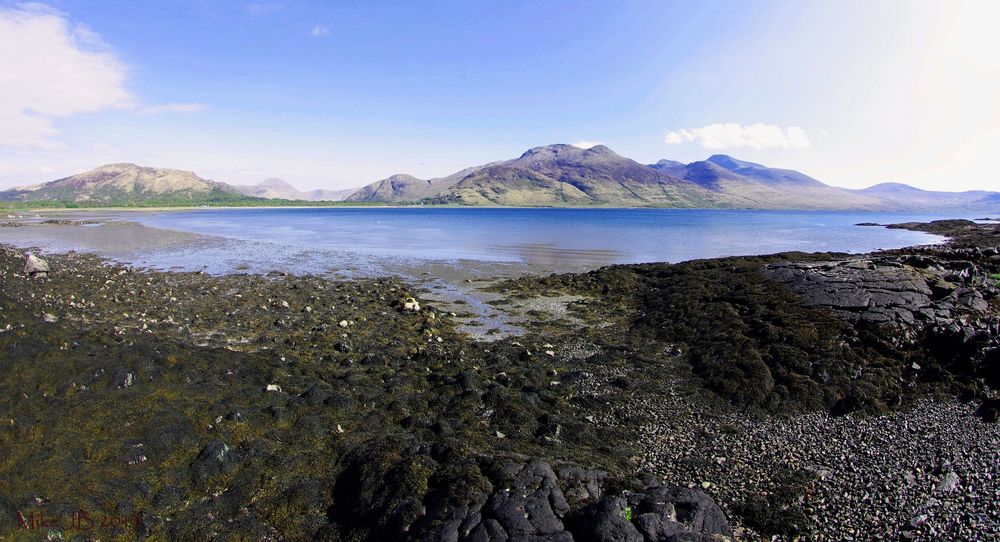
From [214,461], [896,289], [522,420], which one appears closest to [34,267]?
[214,461]

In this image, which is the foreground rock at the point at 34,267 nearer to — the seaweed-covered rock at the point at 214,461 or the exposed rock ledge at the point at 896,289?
the seaweed-covered rock at the point at 214,461

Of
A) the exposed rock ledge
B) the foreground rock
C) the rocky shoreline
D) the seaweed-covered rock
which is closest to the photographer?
the rocky shoreline

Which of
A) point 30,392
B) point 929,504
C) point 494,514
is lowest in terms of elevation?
point 929,504

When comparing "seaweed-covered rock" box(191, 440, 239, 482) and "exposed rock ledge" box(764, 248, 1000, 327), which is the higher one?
"exposed rock ledge" box(764, 248, 1000, 327)

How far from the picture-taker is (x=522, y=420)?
11.3 metres

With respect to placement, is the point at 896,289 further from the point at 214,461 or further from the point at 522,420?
the point at 214,461

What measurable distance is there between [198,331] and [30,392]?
8070 millimetres

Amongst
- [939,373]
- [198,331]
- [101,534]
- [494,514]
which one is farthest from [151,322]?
[939,373]

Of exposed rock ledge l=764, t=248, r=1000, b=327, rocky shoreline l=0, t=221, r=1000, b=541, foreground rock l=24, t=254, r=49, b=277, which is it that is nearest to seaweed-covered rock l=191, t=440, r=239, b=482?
rocky shoreline l=0, t=221, r=1000, b=541

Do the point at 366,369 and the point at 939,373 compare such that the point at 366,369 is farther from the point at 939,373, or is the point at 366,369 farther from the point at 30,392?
the point at 939,373

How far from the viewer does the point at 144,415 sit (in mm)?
9359

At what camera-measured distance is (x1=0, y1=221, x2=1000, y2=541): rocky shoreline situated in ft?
23.9

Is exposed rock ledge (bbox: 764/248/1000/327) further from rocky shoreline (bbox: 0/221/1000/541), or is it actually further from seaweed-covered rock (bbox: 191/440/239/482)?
seaweed-covered rock (bbox: 191/440/239/482)

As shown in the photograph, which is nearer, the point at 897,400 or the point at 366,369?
the point at 897,400
